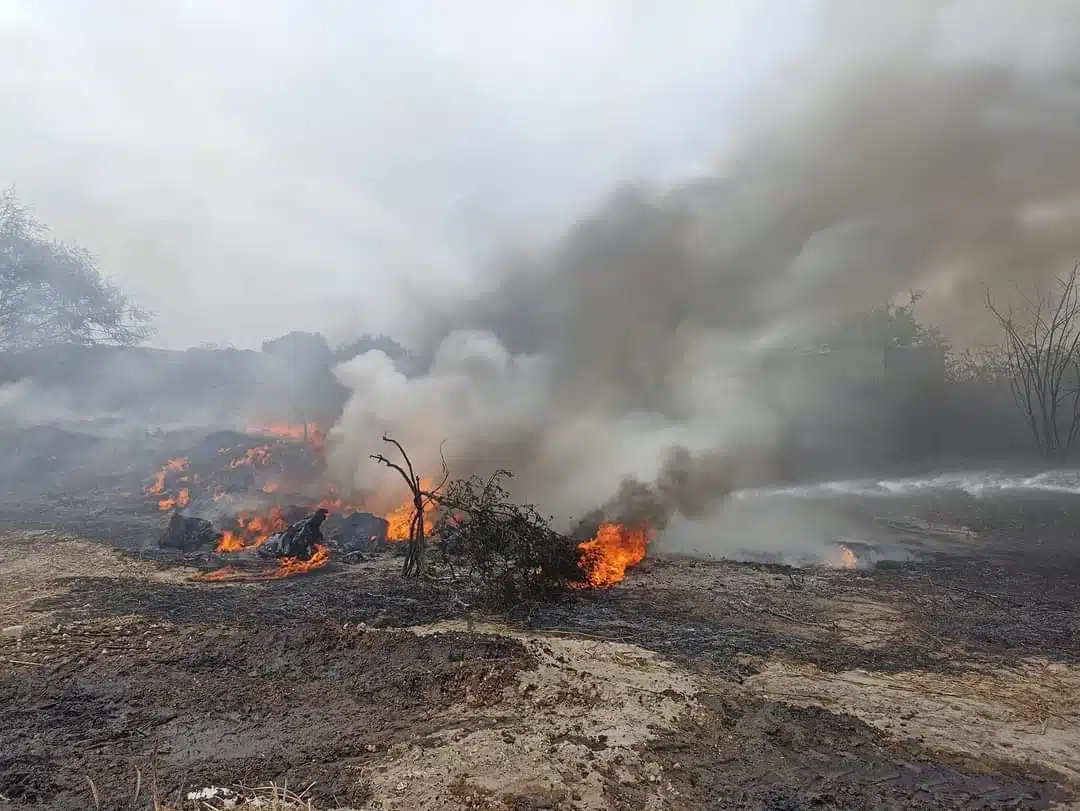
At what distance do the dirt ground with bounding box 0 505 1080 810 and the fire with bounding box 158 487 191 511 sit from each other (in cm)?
907

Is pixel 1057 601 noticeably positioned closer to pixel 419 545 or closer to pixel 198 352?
pixel 419 545

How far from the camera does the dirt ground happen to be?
4965mm

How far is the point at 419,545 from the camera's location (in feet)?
35.6

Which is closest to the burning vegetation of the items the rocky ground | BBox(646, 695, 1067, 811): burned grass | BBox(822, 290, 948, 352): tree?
the rocky ground

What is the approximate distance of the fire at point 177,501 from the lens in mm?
19469

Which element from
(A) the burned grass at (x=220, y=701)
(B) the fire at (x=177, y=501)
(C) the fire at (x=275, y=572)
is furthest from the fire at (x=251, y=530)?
(A) the burned grass at (x=220, y=701)

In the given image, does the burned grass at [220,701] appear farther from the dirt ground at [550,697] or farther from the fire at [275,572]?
the fire at [275,572]

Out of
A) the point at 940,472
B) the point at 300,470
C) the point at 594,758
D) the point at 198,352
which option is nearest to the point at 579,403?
the point at 300,470

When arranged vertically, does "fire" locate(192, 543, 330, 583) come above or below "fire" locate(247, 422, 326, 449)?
below

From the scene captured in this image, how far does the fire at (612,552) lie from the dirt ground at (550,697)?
0.73 metres

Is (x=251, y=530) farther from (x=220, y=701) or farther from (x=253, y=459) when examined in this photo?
(x=220, y=701)

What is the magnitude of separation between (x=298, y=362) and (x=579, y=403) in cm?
1897

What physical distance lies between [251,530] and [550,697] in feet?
37.3

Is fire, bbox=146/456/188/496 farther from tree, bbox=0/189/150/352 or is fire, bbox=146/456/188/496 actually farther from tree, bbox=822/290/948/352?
tree, bbox=822/290/948/352
